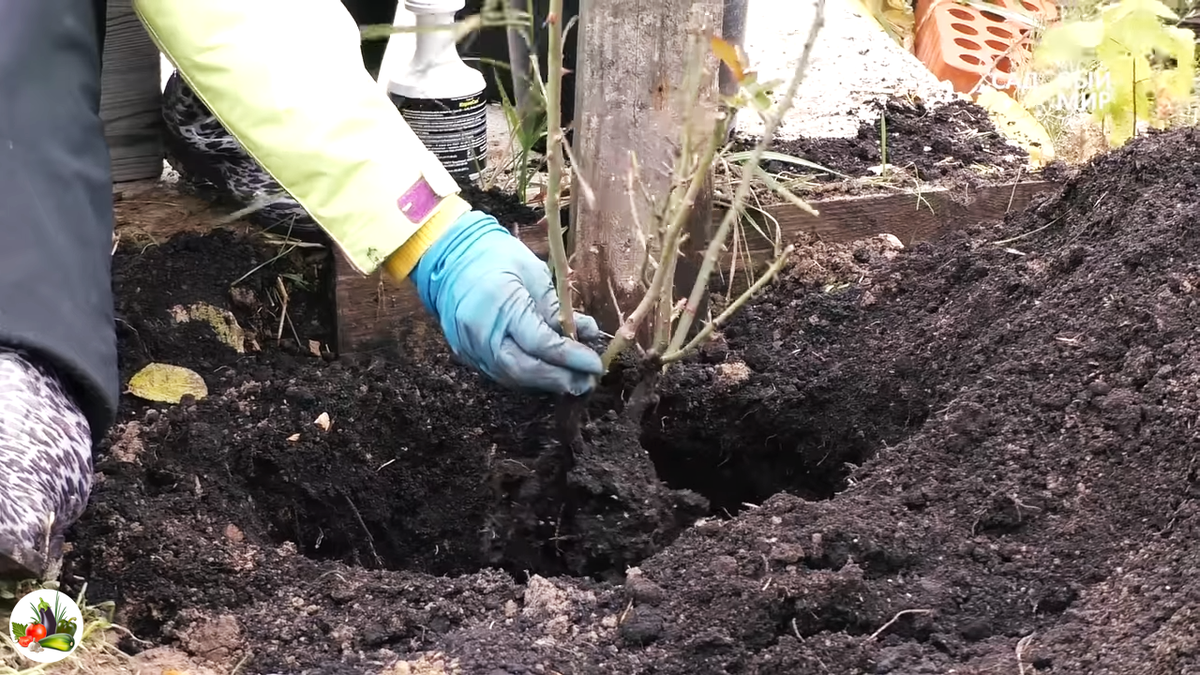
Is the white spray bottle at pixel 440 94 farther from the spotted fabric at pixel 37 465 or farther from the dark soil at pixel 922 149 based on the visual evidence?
the spotted fabric at pixel 37 465

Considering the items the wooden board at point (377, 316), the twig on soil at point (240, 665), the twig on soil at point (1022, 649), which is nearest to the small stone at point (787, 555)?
the twig on soil at point (1022, 649)

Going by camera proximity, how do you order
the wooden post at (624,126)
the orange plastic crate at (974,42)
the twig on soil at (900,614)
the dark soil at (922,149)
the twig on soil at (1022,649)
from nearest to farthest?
the twig on soil at (1022,649) < the twig on soil at (900,614) < the wooden post at (624,126) < the dark soil at (922,149) < the orange plastic crate at (974,42)

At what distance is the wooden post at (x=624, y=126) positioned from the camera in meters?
1.69

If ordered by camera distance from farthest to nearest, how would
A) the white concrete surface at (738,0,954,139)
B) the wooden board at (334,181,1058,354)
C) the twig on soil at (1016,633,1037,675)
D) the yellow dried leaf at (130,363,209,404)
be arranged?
the white concrete surface at (738,0,954,139) → the wooden board at (334,181,1058,354) → the yellow dried leaf at (130,363,209,404) → the twig on soil at (1016,633,1037,675)

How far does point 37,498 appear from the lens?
1299 millimetres

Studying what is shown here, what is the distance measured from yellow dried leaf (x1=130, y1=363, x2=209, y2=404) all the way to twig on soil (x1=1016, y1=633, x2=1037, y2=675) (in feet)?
4.01

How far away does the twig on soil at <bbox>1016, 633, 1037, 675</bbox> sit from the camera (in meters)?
1.12

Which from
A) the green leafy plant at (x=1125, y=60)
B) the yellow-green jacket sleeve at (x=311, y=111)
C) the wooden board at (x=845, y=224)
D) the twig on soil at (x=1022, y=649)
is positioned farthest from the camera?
the green leafy plant at (x=1125, y=60)

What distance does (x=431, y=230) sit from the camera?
1.63 meters

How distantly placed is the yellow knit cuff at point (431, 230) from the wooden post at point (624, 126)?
18 centimetres

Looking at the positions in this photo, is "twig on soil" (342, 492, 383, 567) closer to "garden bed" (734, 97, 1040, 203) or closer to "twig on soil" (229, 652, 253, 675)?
"twig on soil" (229, 652, 253, 675)

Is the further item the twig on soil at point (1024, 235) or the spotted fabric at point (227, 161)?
the spotted fabric at point (227, 161)
